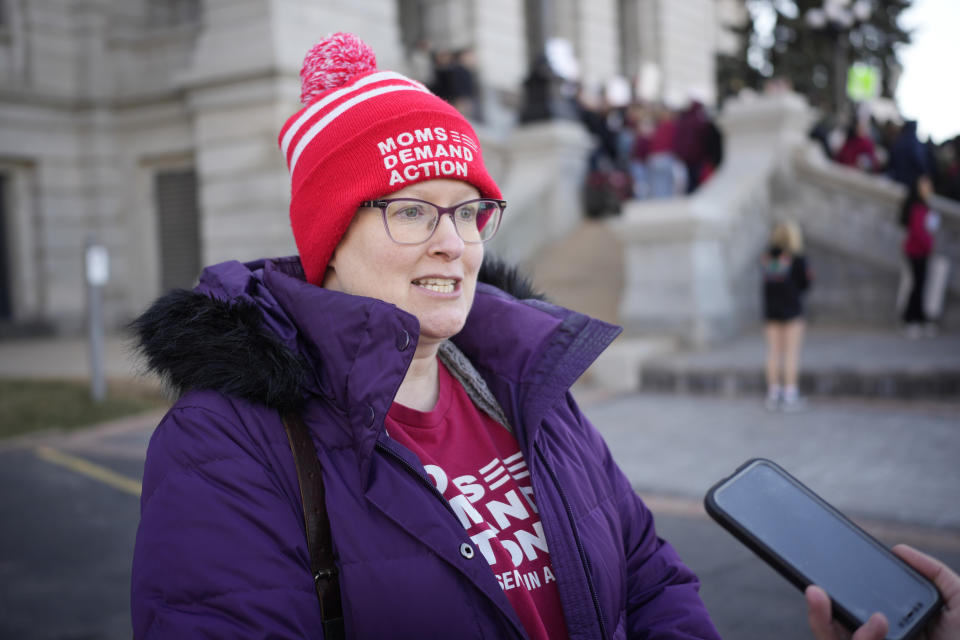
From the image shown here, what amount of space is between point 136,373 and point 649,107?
17.5 meters

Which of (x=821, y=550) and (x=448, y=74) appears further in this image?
(x=448, y=74)

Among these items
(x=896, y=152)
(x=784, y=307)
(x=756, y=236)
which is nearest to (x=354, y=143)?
(x=784, y=307)

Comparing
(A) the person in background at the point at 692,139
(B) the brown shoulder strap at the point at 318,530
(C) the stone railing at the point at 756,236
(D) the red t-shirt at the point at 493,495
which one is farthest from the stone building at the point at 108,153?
Result: (B) the brown shoulder strap at the point at 318,530

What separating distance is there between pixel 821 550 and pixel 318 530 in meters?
0.89

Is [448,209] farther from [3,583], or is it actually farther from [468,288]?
[3,583]

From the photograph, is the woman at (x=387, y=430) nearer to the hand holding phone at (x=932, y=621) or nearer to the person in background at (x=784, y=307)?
the hand holding phone at (x=932, y=621)

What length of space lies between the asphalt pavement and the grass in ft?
1.37

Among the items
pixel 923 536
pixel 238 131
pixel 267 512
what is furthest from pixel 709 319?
pixel 267 512

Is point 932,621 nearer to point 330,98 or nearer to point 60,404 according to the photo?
point 330,98

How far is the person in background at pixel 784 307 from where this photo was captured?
7.92 m

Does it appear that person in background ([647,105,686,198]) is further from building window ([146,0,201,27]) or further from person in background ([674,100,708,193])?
building window ([146,0,201,27])

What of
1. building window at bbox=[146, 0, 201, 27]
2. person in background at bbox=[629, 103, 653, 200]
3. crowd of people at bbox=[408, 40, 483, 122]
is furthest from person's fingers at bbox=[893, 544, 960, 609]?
building window at bbox=[146, 0, 201, 27]

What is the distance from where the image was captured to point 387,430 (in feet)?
5.94

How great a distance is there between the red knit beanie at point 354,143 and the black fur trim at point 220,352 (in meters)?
0.30
